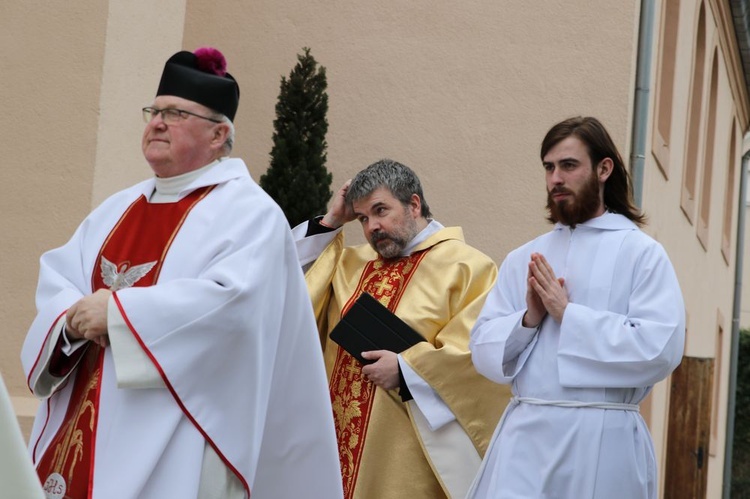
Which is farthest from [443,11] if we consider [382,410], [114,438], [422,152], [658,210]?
[114,438]

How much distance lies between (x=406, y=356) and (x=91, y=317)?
78.4 inches

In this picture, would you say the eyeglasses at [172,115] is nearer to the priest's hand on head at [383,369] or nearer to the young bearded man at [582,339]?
the young bearded man at [582,339]

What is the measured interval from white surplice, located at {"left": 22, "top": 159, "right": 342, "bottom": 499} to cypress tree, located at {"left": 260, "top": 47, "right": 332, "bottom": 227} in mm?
4290

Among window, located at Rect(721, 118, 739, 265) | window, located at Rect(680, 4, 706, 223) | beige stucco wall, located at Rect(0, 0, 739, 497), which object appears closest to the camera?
beige stucco wall, located at Rect(0, 0, 739, 497)

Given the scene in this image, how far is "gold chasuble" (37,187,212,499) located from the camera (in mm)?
4230

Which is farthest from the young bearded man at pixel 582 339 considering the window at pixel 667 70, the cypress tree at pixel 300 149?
the window at pixel 667 70

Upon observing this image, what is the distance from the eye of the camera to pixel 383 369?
5.86 m

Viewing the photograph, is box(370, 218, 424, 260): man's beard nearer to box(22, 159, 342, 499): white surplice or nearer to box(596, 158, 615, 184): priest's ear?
box(596, 158, 615, 184): priest's ear

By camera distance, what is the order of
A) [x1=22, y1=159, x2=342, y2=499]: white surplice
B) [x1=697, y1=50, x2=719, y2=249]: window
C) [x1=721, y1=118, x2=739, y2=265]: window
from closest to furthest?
[x1=22, y1=159, x2=342, y2=499]: white surplice, [x1=697, y1=50, x2=719, y2=249]: window, [x1=721, y1=118, x2=739, y2=265]: window

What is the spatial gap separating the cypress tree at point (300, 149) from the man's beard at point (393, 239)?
2816 millimetres

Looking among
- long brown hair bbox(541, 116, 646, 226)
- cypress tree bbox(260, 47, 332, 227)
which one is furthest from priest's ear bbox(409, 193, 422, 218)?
cypress tree bbox(260, 47, 332, 227)

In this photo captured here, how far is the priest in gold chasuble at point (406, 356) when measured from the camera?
19.1 ft

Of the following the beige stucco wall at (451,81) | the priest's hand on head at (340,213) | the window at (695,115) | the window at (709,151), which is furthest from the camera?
the window at (709,151)

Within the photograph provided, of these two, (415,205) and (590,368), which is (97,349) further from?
(415,205)
